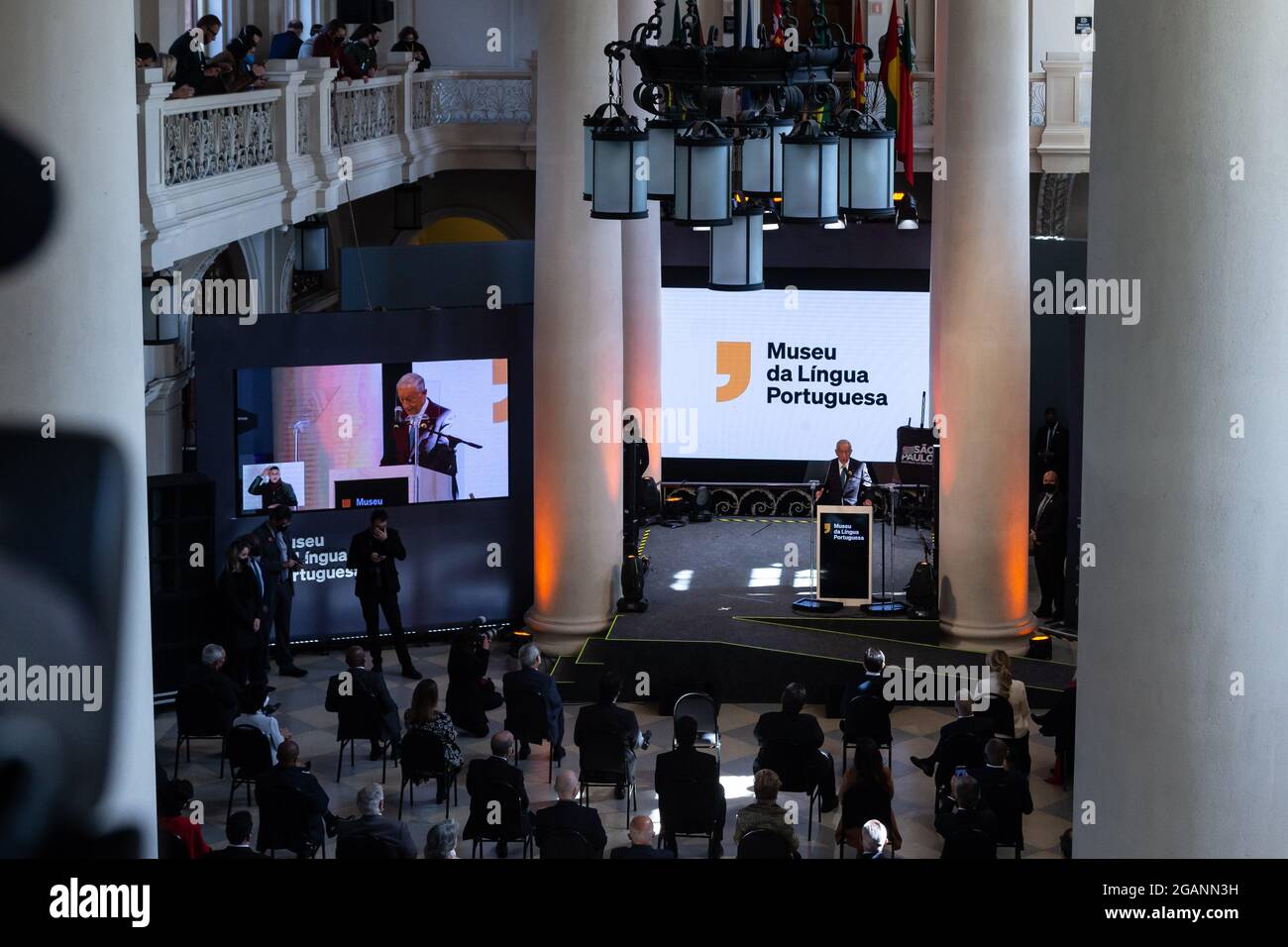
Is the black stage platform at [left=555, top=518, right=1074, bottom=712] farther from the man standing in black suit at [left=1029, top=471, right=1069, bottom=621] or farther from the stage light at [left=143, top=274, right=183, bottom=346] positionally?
the stage light at [left=143, top=274, right=183, bottom=346]

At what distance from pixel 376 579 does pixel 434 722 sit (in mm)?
4159

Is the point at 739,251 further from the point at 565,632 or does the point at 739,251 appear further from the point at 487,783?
the point at 565,632

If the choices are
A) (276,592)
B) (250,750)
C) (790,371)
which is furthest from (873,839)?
(790,371)

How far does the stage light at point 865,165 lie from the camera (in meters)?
10.9

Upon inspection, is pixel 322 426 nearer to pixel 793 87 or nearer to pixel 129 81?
pixel 793 87

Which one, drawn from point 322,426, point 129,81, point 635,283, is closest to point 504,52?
point 635,283

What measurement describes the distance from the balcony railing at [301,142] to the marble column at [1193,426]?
35.7ft

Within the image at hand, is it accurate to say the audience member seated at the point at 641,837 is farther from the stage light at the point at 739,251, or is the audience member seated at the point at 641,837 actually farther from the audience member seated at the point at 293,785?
the stage light at the point at 739,251

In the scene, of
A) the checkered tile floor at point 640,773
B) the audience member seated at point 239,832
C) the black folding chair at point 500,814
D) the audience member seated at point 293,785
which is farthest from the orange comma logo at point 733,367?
the audience member seated at point 239,832

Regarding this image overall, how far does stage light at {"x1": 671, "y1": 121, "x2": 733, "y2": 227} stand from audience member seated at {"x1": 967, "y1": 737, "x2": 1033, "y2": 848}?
3.64m

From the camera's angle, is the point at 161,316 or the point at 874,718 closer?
the point at 874,718

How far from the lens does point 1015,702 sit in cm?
1294

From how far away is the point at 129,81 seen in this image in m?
4.53

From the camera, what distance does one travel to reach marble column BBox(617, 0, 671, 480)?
2108 cm
